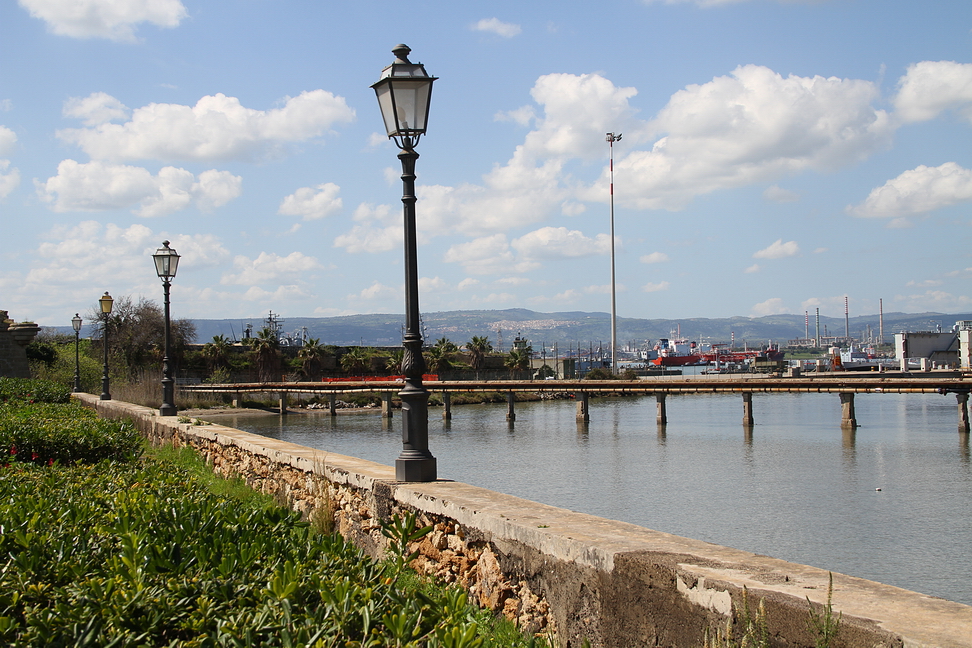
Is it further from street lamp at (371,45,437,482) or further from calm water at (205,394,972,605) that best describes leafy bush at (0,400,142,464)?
calm water at (205,394,972,605)

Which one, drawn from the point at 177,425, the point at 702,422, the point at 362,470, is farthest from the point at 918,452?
the point at 362,470

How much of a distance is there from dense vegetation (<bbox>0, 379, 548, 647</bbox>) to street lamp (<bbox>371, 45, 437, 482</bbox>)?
1460 mm

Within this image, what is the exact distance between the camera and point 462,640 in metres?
2.71

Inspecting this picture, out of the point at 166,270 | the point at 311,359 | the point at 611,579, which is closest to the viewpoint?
the point at 611,579

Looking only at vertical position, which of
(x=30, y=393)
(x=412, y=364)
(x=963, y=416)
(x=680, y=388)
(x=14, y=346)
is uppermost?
(x=14, y=346)

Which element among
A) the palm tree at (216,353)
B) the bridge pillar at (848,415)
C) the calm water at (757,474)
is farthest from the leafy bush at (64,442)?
the palm tree at (216,353)

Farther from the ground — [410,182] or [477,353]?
[410,182]

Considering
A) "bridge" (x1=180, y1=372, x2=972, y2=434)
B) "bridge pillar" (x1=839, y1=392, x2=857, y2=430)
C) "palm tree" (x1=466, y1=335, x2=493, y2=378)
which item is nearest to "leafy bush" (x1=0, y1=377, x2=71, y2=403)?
"bridge" (x1=180, y1=372, x2=972, y2=434)

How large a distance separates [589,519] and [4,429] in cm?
896

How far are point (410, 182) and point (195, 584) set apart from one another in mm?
4775

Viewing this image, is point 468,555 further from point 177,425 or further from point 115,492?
point 177,425

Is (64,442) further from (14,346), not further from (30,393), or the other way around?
(14,346)

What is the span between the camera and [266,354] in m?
75.9

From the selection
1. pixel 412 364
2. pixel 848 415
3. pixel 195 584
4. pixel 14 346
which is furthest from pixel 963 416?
pixel 14 346
